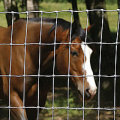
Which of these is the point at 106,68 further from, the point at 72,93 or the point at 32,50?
the point at 32,50

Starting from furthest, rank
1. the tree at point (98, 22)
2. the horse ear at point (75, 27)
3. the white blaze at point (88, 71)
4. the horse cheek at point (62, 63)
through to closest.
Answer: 1. the tree at point (98, 22)
2. the horse cheek at point (62, 63)
3. the horse ear at point (75, 27)
4. the white blaze at point (88, 71)

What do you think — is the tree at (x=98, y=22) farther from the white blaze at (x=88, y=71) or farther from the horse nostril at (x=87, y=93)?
the horse nostril at (x=87, y=93)

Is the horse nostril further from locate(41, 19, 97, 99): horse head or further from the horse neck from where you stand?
the horse neck

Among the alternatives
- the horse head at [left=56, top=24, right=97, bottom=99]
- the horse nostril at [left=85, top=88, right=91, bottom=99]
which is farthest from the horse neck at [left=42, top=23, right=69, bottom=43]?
the horse nostril at [left=85, top=88, right=91, bottom=99]

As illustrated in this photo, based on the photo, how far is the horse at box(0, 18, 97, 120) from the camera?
371 centimetres

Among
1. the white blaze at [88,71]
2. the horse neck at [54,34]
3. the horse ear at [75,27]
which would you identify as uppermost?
the horse ear at [75,27]

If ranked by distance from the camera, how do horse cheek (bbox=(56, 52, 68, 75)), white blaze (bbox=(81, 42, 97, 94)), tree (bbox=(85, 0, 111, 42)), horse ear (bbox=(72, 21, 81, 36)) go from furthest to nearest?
tree (bbox=(85, 0, 111, 42)), horse cheek (bbox=(56, 52, 68, 75)), horse ear (bbox=(72, 21, 81, 36)), white blaze (bbox=(81, 42, 97, 94))

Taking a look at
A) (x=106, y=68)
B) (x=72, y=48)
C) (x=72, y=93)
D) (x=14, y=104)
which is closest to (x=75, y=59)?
(x=72, y=48)

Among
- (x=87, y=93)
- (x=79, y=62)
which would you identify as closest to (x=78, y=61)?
(x=79, y=62)

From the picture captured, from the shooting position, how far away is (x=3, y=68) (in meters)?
3.98

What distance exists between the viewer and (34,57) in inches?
154

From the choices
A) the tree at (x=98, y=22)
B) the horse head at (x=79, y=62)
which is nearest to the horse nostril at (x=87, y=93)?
the horse head at (x=79, y=62)

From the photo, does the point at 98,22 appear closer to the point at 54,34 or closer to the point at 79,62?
the point at 54,34

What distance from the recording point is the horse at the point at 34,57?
146 inches
